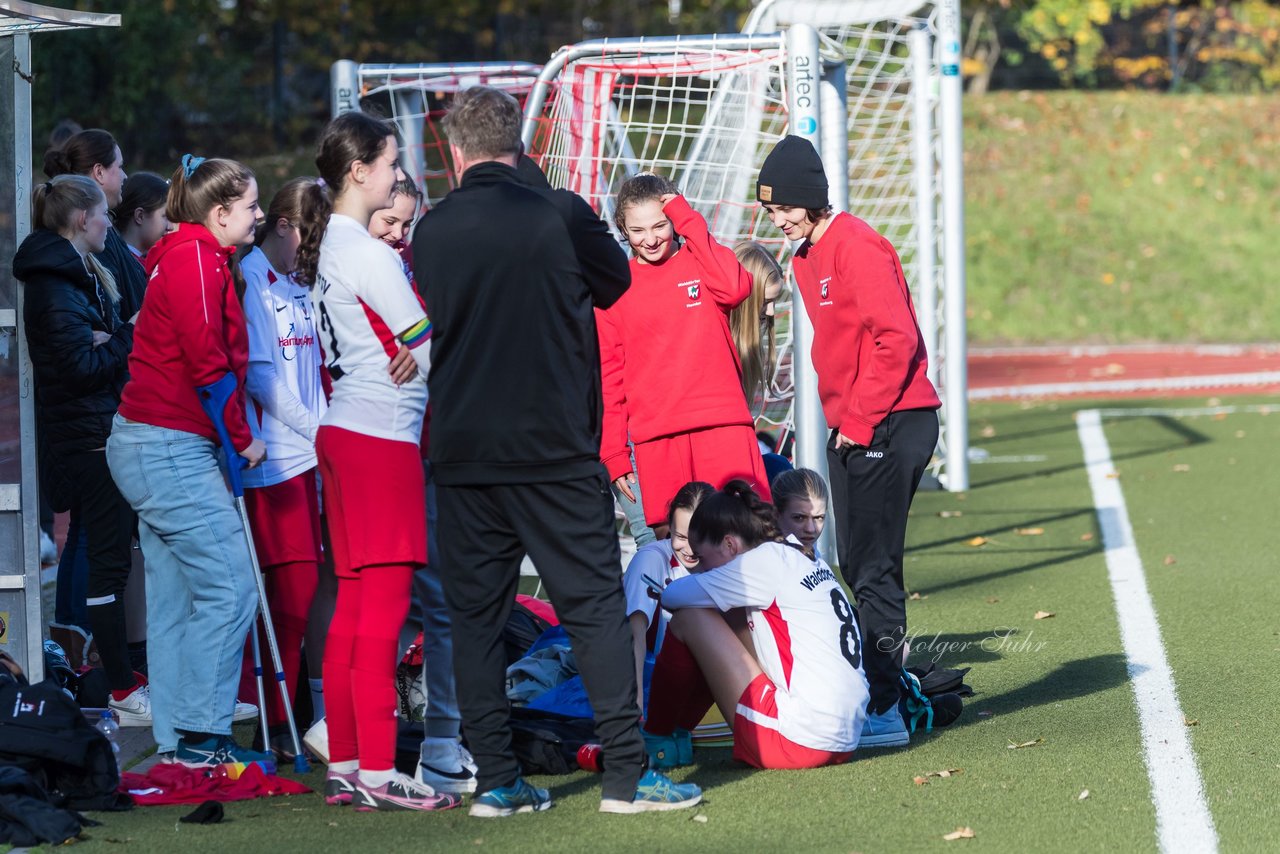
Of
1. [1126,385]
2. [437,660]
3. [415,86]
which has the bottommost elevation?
[1126,385]

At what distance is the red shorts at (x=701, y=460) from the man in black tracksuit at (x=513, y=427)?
1.26 metres

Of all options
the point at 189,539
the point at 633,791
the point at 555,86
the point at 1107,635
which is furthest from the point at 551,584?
the point at 555,86

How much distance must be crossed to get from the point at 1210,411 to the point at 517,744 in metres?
11.8

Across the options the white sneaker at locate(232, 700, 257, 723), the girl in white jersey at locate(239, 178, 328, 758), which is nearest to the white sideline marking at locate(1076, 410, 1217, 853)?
the girl in white jersey at locate(239, 178, 328, 758)

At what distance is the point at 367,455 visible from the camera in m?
4.54

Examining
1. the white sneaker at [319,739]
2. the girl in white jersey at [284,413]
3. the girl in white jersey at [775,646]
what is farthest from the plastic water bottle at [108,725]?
the girl in white jersey at [775,646]

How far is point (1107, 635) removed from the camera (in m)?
6.84

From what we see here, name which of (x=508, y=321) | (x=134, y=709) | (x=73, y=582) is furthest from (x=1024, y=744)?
(x=73, y=582)

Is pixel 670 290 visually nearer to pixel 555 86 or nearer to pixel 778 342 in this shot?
pixel 555 86

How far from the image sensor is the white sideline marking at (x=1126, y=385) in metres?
17.7

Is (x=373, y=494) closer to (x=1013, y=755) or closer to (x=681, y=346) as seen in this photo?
(x=681, y=346)

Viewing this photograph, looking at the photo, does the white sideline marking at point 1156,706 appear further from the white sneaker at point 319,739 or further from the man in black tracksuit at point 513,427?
the white sneaker at point 319,739

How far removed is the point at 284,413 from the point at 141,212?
1.64 metres

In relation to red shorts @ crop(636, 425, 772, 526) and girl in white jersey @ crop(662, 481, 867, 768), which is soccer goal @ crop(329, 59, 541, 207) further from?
girl in white jersey @ crop(662, 481, 867, 768)
